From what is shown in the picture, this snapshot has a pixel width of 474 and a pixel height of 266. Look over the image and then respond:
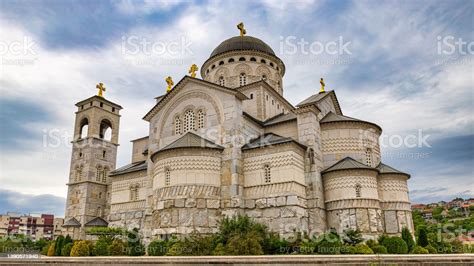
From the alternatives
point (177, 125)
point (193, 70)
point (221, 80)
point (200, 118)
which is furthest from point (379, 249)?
point (221, 80)

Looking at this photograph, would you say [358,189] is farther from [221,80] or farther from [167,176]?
[221,80]

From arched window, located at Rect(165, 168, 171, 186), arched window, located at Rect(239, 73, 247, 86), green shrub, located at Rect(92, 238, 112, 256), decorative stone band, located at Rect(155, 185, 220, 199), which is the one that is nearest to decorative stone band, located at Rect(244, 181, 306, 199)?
decorative stone band, located at Rect(155, 185, 220, 199)

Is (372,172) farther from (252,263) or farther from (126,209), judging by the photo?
(126,209)

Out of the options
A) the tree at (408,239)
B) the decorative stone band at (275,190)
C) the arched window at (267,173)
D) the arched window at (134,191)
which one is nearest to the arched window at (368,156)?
the tree at (408,239)

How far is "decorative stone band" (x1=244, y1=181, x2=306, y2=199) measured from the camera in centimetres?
2016

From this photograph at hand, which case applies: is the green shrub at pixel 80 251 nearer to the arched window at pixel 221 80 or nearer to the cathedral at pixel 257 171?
the cathedral at pixel 257 171

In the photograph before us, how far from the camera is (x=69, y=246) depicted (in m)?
22.2

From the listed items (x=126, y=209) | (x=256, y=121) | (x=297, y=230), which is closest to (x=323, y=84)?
(x=256, y=121)

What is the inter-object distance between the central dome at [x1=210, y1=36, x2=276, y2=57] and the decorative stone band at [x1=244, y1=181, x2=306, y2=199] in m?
14.7

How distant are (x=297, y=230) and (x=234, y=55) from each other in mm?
17236

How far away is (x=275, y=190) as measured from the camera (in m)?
20.6

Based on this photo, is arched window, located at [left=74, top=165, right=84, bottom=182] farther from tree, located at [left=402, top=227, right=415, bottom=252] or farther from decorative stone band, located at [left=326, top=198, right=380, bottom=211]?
tree, located at [left=402, top=227, right=415, bottom=252]

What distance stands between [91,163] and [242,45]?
17966 mm

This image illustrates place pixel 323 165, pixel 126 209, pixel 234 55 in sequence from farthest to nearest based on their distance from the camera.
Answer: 1. pixel 234 55
2. pixel 126 209
3. pixel 323 165
